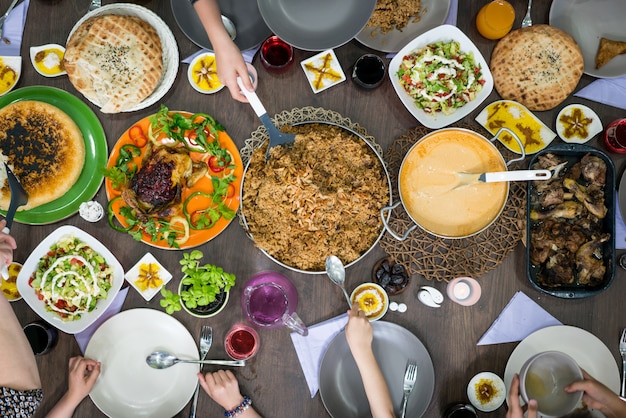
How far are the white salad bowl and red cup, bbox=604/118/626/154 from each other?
64 cm

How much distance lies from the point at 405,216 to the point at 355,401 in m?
0.91

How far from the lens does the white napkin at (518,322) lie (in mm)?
2334

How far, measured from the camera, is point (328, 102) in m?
2.42

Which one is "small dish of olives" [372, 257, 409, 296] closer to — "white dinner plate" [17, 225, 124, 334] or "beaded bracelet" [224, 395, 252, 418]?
"beaded bracelet" [224, 395, 252, 418]

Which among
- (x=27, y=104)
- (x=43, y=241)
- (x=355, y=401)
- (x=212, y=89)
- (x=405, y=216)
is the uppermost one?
(x=27, y=104)

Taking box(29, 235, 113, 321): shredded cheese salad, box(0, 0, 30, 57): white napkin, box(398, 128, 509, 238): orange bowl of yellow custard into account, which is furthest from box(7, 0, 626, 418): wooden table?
box(398, 128, 509, 238): orange bowl of yellow custard

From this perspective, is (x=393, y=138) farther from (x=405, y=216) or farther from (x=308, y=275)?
(x=308, y=275)

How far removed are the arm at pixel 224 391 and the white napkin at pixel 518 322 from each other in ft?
3.81

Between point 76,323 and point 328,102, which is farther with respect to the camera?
point 328,102

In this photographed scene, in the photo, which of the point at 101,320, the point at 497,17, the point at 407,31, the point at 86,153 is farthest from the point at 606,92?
the point at 101,320

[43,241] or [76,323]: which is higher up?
[43,241]

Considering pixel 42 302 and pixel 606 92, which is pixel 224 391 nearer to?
pixel 42 302

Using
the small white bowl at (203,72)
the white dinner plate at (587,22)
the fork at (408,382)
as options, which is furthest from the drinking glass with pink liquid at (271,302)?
the white dinner plate at (587,22)

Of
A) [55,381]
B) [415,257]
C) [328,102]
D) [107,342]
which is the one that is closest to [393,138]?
[328,102]
